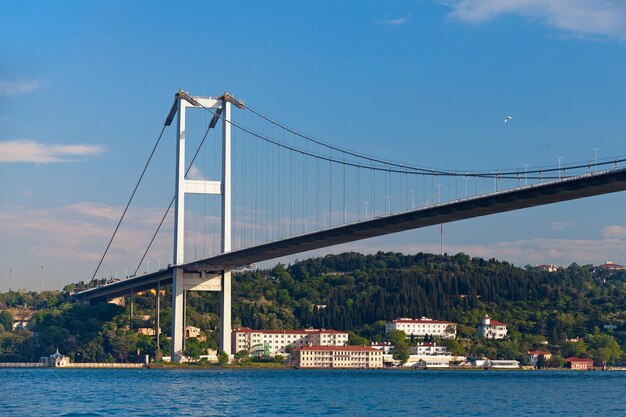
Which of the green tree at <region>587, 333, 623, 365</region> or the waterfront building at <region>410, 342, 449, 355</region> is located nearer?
the waterfront building at <region>410, 342, 449, 355</region>

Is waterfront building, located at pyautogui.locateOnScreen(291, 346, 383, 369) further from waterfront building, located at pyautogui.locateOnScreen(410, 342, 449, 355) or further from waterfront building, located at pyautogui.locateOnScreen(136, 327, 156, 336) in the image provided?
waterfront building, located at pyautogui.locateOnScreen(136, 327, 156, 336)

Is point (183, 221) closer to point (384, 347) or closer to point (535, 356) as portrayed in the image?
point (384, 347)

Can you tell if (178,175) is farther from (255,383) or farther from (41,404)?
(41,404)

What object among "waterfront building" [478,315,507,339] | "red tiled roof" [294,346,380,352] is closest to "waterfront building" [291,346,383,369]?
"red tiled roof" [294,346,380,352]

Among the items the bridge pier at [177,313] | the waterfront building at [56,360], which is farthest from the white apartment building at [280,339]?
the bridge pier at [177,313]

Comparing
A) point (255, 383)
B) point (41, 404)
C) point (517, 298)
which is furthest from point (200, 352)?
point (517, 298)

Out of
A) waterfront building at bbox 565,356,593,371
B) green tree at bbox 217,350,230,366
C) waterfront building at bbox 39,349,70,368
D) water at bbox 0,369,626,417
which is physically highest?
green tree at bbox 217,350,230,366

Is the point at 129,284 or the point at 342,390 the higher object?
the point at 129,284
